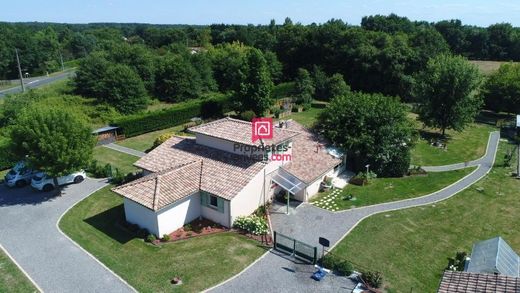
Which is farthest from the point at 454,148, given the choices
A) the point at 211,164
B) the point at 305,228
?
the point at 211,164

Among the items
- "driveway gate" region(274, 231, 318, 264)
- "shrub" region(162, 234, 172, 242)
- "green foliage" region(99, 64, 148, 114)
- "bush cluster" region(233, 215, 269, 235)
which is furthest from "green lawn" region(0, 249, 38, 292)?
"green foliage" region(99, 64, 148, 114)

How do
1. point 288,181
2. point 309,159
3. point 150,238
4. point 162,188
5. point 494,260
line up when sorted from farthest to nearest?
point 309,159
point 288,181
point 162,188
point 150,238
point 494,260

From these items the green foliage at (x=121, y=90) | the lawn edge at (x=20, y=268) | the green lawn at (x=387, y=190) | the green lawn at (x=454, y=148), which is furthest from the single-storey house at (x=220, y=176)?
the green foliage at (x=121, y=90)

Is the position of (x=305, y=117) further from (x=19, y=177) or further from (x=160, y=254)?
(x=160, y=254)

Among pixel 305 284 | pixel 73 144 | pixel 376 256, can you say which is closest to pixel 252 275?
pixel 305 284

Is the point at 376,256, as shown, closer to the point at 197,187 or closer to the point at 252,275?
the point at 252,275

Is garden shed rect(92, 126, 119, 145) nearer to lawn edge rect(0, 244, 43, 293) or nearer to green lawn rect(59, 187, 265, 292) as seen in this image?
green lawn rect(59, 187, 265, 292)
